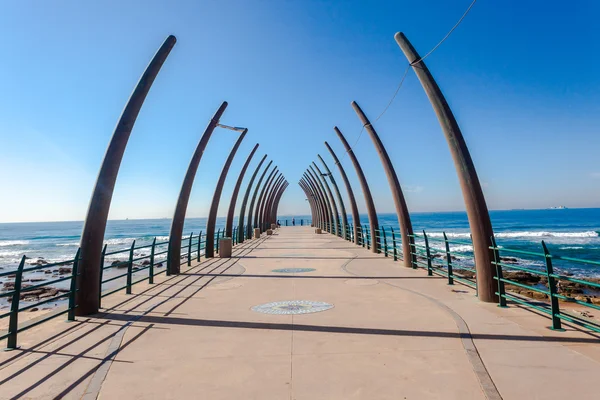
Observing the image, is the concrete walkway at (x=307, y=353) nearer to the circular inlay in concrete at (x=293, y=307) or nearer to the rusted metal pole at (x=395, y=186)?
the circular inlay in concrete at (x=293, y=307)

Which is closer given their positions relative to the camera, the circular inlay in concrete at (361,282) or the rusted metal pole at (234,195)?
the circular inlay in concrete at (361,282)

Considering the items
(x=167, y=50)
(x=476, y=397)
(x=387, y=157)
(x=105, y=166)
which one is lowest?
(x=476, y=397)

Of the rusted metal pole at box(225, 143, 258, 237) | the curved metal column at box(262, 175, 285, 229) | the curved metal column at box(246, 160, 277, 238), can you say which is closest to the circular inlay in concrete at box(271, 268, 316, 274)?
the rusted metal pole at box(225, 143, 258, 237)

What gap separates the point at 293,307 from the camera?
6.75 metres

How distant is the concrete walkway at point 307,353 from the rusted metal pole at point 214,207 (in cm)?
835

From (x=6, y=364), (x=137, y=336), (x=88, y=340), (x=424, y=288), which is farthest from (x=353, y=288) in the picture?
(x=6, y=364)

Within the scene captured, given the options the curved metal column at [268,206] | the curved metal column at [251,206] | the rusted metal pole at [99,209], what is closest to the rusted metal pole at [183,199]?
the rusted metal pole at [99,209]

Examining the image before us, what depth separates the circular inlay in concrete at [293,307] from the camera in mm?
6434

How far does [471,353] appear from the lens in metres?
4.28

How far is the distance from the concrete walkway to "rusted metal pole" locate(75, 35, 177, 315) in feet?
1.73

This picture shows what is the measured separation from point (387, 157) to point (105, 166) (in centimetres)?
921

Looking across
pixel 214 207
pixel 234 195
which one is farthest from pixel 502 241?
pixel 214 207

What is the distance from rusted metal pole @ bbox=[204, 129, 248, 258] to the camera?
15.9m

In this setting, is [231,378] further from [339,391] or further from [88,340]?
[88,340]
